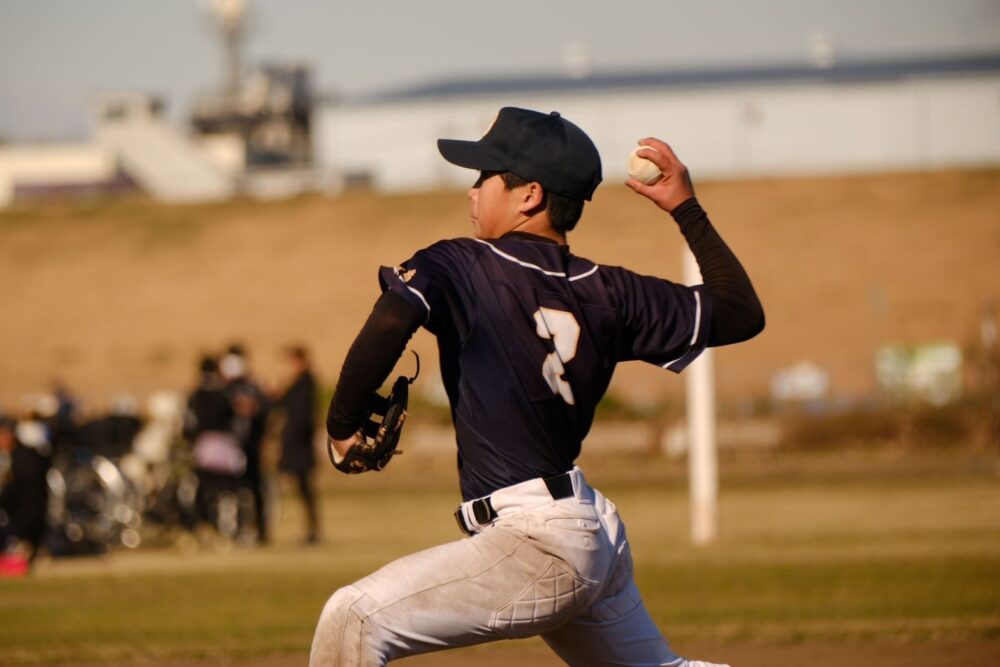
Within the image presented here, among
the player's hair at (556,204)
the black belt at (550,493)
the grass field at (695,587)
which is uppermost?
the player's hair at (556,204)

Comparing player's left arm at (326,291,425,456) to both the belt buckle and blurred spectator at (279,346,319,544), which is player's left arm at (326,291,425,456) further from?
blurred spectator at (279,346,319,544)

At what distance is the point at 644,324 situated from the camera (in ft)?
14.3

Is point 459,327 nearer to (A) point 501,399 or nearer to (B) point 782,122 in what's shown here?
(A) point 501,399

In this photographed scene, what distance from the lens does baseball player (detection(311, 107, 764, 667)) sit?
161 inches

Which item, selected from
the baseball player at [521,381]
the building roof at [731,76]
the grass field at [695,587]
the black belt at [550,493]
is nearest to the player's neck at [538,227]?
Answer: the baseball player at [521,381]

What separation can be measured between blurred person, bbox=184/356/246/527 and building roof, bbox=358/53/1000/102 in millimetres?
51807

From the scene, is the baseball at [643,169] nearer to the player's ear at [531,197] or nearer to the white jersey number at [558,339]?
the player's ear at [531,197]

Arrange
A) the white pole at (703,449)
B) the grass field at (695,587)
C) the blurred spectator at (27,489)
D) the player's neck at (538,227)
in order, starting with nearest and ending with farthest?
the player's neck at (538,227)
the grass field at (695,587)
the white pole at (703,449)
the blurred spectator at (27,489)

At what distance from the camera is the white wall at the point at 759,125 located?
65.2 meters

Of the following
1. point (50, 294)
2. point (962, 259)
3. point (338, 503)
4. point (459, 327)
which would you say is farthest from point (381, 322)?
point (50, 294)

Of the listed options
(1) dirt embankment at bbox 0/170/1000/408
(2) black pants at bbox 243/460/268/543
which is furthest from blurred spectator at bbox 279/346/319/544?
(1) dirt embankment at bbox 0/170/1000/408

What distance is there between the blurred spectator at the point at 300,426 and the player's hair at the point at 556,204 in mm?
→ 13443

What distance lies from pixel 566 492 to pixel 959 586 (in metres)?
8.79

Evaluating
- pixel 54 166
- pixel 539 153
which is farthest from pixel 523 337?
pixel 54 166
